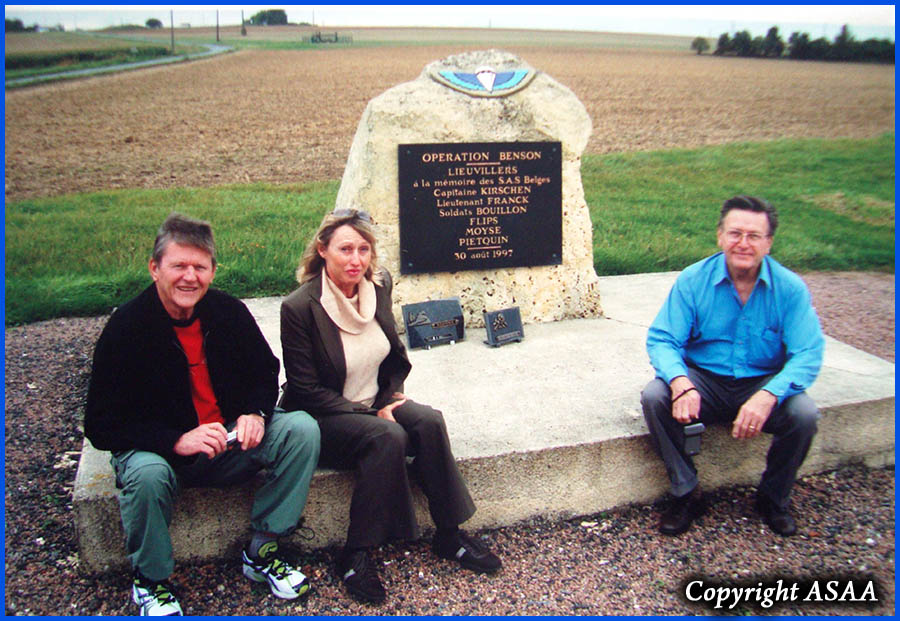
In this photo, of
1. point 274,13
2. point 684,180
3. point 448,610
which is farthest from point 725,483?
point 274,13

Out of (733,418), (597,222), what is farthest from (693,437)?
(597,222)

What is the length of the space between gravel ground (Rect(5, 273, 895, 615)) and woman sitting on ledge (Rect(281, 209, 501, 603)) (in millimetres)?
157

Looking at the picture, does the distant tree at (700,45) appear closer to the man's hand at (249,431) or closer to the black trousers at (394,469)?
the black trousers at (394,469)

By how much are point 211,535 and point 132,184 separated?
33.1ft

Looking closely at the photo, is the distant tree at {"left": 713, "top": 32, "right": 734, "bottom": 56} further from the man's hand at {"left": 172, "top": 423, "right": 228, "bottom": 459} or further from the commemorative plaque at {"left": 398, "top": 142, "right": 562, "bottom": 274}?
the man's hand at {"left": 172, "top": 423, "right": 228, "bottom": 459}

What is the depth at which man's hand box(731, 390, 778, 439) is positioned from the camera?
10.4 ft

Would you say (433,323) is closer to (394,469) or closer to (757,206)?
(394,469)

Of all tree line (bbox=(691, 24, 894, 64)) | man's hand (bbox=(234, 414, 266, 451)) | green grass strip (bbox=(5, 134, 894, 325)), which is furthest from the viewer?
tree line (bbox=(691, 24, 894, 64))

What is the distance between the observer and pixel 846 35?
24125mm

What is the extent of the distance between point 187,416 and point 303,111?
14657mm

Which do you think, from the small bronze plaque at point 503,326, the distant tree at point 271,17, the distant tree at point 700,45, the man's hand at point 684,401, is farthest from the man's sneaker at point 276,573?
the distant tree at point 700,45

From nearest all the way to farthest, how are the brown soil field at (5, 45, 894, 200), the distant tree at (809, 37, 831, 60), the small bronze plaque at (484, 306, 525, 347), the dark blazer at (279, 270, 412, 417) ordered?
the dark blazer at (279, 270, 412, 417)
the small bronze plaque at (484, 306, 525, 347)
the brown soil field at (5, 45, 894, 200)
the distant tree at (809, 37, 831, 60)

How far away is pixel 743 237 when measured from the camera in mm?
3270

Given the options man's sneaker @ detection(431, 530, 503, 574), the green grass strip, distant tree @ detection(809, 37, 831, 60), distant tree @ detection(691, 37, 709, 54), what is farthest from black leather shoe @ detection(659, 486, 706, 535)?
distant tree @ detection(691, 37, 709, 54)
